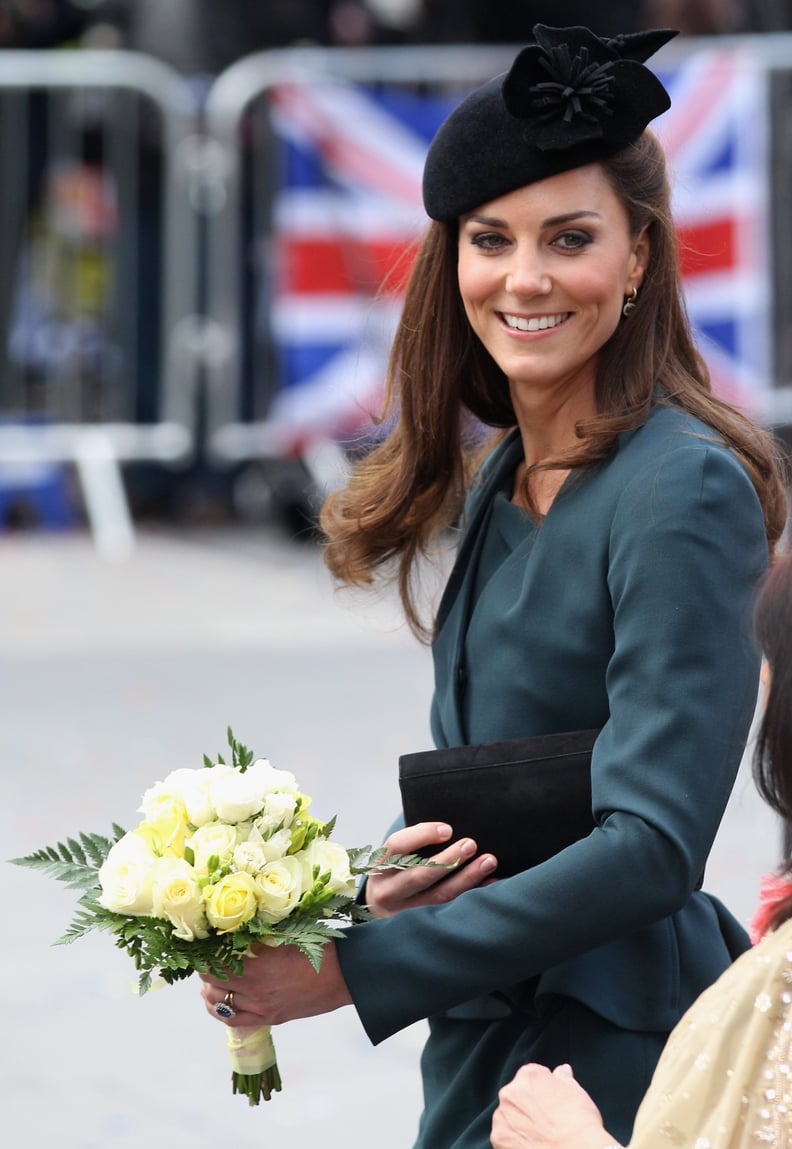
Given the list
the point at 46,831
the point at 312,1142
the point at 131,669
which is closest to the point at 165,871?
the point at 312,1142

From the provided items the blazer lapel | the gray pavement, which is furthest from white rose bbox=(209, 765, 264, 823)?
the gray pavement

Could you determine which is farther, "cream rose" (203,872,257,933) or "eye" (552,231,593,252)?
"eye" (552,231,593,252)

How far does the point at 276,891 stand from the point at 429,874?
192mm

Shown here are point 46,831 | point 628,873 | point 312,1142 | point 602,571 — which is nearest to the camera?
point 628,873

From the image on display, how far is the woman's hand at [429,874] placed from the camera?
7.47 feet

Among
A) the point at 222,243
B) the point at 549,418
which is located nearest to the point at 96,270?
the point at 222,243

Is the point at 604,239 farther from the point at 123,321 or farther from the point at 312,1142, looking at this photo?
the point at 123,321

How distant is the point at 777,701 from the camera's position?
188cm

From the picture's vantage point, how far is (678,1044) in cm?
196

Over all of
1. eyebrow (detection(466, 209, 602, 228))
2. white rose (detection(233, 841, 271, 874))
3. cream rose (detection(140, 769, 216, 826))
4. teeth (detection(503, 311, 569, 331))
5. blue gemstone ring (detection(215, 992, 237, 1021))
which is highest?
eyebrow (detection(466, 209, 602, 228))

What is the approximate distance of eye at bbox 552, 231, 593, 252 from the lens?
7.79 feet

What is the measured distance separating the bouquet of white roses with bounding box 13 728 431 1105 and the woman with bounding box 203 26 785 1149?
5 centimetres

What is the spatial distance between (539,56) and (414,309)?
1.47ft

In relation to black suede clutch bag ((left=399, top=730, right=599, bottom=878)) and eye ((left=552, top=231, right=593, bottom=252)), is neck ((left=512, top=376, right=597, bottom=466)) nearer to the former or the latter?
eye ((left=552, top=231, right=593, bottom=252))
